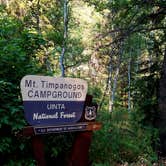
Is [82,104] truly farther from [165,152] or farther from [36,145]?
[165,152]

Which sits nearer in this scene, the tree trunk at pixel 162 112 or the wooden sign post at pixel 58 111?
the wooden sign post at pixel 58 111

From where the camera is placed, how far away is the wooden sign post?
5.47 meters

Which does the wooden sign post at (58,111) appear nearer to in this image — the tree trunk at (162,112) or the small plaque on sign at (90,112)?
the small plaque on sign at (90,112)

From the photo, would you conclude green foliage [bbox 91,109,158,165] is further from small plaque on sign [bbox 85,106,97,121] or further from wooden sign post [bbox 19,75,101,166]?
small plaque on sign [bbox 85,106,97,121]

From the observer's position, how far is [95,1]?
609 inches

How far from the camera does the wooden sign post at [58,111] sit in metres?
5.47

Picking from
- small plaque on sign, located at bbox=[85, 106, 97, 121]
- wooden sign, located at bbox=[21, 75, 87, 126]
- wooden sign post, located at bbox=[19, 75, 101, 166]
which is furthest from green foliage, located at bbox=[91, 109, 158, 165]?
wooden sign, located at bbox=[21, 75, 87, 126]

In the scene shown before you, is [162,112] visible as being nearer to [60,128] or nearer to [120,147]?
[120,147]

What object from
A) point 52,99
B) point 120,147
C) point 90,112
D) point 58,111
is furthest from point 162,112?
point 52,99

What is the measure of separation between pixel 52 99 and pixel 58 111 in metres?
0.22

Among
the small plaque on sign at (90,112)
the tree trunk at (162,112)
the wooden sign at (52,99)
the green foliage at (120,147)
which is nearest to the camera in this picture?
the wooden sign at (52,99)

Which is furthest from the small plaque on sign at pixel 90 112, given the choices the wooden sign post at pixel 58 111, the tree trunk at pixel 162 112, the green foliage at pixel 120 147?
the tree trunk at pixel 162 112

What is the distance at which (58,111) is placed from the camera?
5887mm

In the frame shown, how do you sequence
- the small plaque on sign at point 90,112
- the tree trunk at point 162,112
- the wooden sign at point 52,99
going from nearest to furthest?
the wooden sign at point 52,99, the small plaque on sign at point 90,112, the tree trunk at point 162,112
